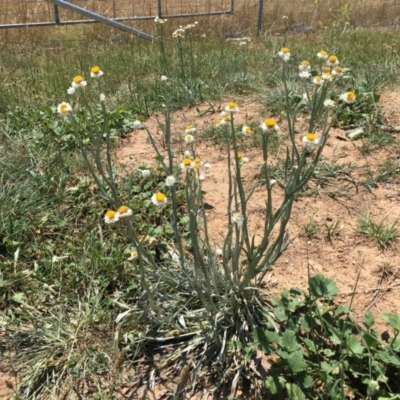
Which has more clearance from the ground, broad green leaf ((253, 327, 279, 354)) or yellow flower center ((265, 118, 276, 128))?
yellow flower center ((265, 118, 276, 128))

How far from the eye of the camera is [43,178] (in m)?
2.67

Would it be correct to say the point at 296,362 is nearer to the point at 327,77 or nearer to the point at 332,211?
the point at 327,77

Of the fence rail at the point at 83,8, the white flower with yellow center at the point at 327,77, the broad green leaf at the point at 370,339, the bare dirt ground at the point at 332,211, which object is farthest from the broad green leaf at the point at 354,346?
the fence rail at the point at 83,8

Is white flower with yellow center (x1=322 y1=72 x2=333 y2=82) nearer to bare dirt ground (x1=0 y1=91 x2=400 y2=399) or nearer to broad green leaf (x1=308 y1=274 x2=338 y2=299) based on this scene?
broad green leaf (x1=308 y1=274 x2=338 y2=299)

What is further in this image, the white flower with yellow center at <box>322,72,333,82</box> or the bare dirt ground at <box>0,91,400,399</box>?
the bare dirt ground at <box>0,91,400,399</box>

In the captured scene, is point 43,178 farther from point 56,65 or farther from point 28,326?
point 56,65

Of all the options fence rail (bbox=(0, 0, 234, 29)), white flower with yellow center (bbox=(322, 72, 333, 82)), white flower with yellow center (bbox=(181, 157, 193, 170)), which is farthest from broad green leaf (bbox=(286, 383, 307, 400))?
fence rail (bbox=(0, 0, 234, 29))

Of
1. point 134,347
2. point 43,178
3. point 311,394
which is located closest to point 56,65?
point 43,178

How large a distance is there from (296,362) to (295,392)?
9 centimetres

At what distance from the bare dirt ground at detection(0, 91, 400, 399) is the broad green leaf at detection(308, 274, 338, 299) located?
0.27 metres

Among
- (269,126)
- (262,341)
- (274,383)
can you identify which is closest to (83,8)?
(269,126)

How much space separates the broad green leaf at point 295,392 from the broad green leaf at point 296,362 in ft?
0.17

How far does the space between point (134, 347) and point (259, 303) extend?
0.56 m

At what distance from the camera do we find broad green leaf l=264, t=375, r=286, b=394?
1.42 m
